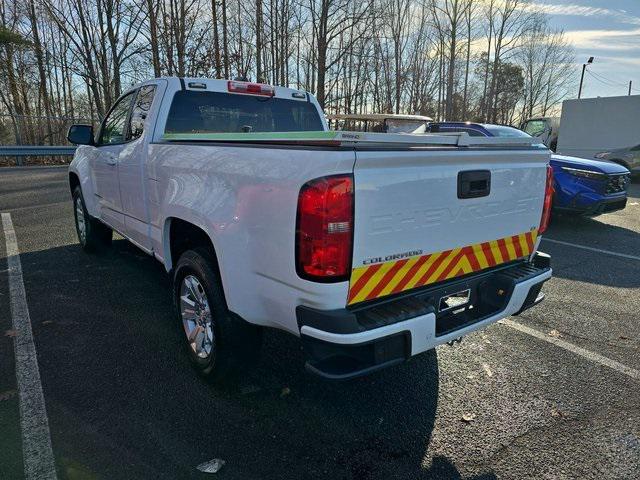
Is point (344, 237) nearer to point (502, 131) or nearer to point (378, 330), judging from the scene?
point (378, 330)

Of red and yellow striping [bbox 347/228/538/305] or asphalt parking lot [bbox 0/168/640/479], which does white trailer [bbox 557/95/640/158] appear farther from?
red and yellow striping [bbox 347/228/538/305]

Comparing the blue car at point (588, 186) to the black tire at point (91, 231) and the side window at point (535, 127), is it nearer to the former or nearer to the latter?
the black tire at point (91, 231)

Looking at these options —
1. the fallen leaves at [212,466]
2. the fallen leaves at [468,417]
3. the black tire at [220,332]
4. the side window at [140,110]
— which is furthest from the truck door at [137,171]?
the fallen leaves at [468,417]

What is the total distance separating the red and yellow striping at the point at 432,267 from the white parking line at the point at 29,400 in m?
1.76

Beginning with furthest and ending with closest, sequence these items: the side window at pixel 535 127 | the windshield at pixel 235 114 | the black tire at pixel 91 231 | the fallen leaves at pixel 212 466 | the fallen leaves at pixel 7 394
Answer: the side window at pixel 535 127, the black tire at pixel 91 231, the windshield at pixel 235 114, the fallen leaves at pixel 7 394, the fallen leaves at pixel 212 466

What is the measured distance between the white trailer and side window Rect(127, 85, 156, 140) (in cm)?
1784

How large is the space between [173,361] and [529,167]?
9.19 ft

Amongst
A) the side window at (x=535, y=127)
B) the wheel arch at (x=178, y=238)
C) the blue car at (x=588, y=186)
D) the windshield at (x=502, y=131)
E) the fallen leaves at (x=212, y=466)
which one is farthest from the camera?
the side window at (x=535, y=127)

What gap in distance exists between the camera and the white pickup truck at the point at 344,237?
6.55 ft

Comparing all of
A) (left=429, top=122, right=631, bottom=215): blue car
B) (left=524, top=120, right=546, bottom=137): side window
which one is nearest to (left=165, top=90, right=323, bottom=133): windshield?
(left=429, top=122, right=631, bottom=215): blue car

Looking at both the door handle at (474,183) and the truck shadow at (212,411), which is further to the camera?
the door handle at (474,183)

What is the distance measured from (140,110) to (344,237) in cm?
290

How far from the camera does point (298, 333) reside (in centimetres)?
216

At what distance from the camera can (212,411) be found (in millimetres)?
2662
